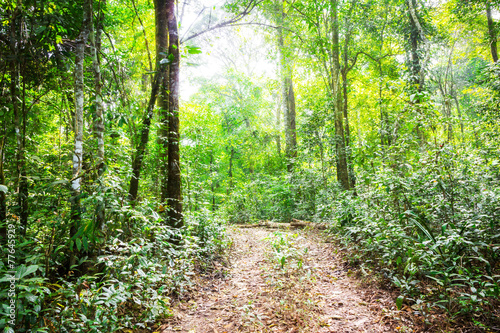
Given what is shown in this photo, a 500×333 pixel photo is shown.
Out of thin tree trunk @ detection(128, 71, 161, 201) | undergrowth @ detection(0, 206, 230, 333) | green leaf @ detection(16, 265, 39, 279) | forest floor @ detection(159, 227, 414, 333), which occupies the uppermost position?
thin tree trunk @ detection(128, 71, 161, 201)

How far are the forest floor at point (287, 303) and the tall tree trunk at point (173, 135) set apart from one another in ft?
4.88

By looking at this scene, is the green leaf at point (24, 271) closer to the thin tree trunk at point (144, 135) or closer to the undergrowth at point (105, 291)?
the undergrowth at point (105, 291)

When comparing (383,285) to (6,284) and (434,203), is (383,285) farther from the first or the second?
(6,284)

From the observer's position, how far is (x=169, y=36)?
16.5 ft

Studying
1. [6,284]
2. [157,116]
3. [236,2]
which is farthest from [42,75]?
[236,2]

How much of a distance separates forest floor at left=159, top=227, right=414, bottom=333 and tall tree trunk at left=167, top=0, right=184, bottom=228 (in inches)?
58.5

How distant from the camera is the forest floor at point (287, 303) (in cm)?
312

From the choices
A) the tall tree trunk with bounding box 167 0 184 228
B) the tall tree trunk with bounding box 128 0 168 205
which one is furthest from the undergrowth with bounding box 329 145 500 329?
the tall tree trunk with bounding box 128 0 168 205

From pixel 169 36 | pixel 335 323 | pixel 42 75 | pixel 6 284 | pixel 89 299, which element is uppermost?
pixel 169 36

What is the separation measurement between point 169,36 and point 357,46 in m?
11.5

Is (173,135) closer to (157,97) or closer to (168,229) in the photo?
(157,97)

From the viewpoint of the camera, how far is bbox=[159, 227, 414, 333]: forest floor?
312 centimetres

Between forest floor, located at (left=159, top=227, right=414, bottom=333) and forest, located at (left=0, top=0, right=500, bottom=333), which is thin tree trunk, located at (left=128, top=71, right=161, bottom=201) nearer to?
forest, located at (left=0, top=0, right=500, bottom=333)

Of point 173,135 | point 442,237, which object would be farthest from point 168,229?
point 442,237
